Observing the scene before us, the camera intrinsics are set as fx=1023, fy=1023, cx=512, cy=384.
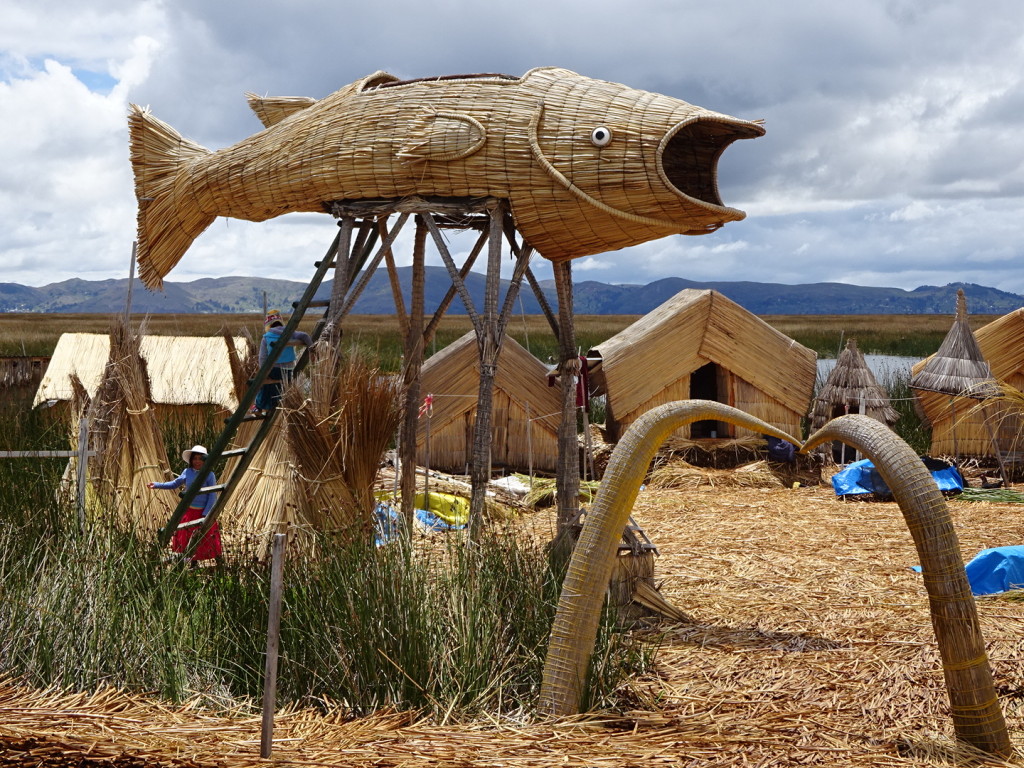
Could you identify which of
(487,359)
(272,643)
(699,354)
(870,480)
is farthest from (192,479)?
(870,480)

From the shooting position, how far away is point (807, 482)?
11.1 metres

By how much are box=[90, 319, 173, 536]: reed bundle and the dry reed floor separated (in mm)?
2666

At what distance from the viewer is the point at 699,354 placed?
11.3 metres

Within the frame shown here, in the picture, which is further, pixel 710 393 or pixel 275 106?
pixel 710 393

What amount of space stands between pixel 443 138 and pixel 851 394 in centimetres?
792

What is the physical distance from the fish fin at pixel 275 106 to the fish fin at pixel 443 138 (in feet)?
4.63

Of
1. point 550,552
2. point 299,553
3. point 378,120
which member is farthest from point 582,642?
point 378,120

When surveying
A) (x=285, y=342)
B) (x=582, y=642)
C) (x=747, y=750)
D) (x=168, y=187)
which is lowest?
(x=747, y=750)

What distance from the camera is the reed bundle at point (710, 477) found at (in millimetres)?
10641

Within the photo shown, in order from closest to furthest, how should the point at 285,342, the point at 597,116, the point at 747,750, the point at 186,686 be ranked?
the point at 747,750 < the point at 186,686 < the point at 597,116 < the point at 285,342

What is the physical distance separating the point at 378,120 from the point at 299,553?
8.40 feet

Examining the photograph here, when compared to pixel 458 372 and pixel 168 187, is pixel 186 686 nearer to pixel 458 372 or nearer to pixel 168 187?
pixel 168 187

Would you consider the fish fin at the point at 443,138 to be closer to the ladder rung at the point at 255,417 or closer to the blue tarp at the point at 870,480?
the ladder rung at the point at 255,417

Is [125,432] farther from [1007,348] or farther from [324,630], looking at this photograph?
[1007,348]
